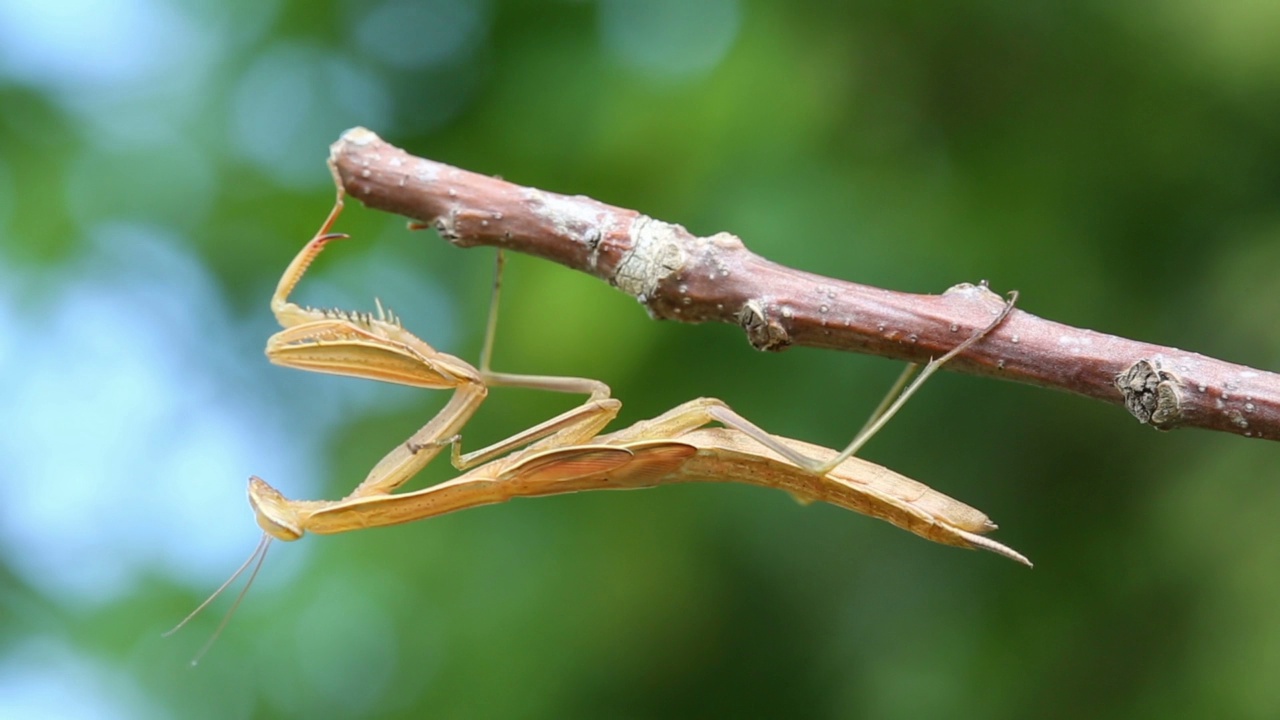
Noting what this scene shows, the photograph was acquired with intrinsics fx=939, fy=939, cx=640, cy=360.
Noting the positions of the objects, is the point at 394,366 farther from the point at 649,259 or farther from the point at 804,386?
the point at 804,386

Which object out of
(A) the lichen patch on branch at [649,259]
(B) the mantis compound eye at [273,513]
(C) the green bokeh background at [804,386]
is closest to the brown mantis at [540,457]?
(B) the mantis compound eye at [273,513]

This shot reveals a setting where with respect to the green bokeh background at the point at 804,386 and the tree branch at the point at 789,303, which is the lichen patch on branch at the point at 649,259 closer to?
the tree branch at the point at 789,303

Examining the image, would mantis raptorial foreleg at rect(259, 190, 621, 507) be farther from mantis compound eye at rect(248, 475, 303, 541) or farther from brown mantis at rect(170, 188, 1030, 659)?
mantis compound eye at rect(248, 475, 303, 541)

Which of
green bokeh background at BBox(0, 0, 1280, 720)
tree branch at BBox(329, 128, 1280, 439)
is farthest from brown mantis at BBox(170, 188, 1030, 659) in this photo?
green bokeh background at BBox(0, 0, 1280, 720)

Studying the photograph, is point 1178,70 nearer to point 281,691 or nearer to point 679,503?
point 679,503

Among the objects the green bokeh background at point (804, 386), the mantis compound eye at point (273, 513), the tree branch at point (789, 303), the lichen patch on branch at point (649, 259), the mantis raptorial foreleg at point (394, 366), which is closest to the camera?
the tree branch at point (789, 303)

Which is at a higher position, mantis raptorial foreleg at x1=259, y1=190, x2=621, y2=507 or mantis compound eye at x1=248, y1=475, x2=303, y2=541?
mantis raptorial foreleg at x1=259, y1=190, x2=621, y2=507

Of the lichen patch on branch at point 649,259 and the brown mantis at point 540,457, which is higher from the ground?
the lichen patch on branch at point 649,259
